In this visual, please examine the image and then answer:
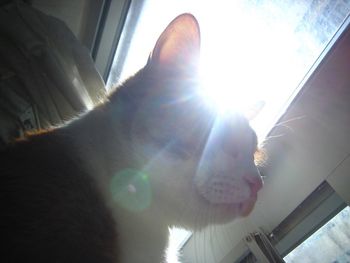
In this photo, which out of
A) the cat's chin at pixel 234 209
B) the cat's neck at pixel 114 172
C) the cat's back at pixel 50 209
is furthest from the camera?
the cat's chin at pixel 234 209

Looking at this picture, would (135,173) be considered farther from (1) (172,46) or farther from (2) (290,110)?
(2) (290,110)

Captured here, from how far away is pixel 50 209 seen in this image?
1.66ft

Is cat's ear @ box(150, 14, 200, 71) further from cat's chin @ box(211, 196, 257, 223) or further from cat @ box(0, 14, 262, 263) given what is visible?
cat's chin @ box(211, 196, 257, 223)

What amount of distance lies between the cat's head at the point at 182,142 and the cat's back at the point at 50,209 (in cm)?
12

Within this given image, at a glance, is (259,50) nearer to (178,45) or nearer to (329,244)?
(178,45)

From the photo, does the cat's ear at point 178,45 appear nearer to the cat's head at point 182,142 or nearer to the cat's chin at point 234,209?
the cat's head at point 182,142

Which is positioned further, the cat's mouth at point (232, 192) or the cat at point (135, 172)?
the cat's mouth at point (232, 192)

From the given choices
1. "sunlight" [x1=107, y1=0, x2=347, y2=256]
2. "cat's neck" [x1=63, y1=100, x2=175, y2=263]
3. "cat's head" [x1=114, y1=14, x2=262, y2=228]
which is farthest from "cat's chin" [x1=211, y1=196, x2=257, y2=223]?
"sunlight" [x1=107, y1=0, x2=347, y2=256]

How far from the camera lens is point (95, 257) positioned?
48cm

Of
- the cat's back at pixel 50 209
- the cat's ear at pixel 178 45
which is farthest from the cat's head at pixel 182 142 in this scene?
the cat's back at pixel 50 209

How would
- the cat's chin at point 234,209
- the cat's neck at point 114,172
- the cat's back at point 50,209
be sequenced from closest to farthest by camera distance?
1. the cat's back at point 50,209
2. the cat's neck at point 114,172
3. the cat's chin at point 234,209

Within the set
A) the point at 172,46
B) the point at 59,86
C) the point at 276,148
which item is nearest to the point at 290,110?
the point at 276,148

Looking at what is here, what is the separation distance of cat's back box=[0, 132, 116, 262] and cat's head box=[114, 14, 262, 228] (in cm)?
12

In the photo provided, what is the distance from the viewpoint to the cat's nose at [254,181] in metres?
0.72
